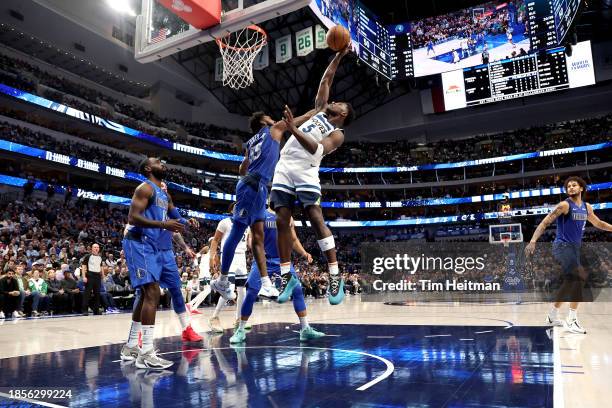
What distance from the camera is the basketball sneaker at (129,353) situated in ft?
14.4

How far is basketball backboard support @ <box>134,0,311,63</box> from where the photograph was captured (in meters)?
7.77

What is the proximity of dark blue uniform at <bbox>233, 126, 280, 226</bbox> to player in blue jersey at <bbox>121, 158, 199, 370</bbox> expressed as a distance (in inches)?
33.9

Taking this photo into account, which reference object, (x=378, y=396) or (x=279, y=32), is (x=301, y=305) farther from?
(x=279, y=32)

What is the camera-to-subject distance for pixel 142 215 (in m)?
4.31

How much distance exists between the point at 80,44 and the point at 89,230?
1376 cm

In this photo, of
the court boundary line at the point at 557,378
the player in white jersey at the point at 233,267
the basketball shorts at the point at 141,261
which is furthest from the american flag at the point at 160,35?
the court boundary line at the point at 557,378

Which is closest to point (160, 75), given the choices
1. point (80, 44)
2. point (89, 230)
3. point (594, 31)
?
point (80, 44)

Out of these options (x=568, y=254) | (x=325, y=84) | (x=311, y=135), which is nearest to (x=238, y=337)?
(x=311, y=135)

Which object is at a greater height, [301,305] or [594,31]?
[594,31]

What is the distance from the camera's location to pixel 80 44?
28938 millimetres

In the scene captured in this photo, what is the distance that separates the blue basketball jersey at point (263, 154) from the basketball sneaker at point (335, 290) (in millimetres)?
1453

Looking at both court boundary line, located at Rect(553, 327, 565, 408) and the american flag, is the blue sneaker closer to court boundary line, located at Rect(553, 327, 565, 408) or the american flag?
court boundary line, located at Rect(553, 327, 565, 408)

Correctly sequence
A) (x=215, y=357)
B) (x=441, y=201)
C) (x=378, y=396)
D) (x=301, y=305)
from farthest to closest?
(x=441, y=201), (x=301, y=305), (x=215, y=357), (x=378, y=396)

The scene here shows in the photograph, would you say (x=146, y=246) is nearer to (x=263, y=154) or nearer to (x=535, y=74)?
(x=263, y=154)
